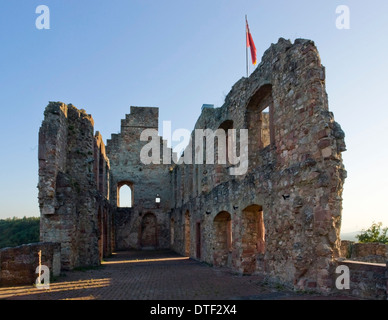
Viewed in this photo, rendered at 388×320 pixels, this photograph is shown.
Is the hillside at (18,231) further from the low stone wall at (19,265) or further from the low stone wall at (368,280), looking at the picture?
the low stone wall at (368,280)

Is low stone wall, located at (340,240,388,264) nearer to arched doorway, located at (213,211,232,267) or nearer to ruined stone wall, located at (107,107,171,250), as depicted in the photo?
arched doorway, located at (213,211,232,267)

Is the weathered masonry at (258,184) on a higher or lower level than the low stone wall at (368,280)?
higher

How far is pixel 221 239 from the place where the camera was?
47.0 feet

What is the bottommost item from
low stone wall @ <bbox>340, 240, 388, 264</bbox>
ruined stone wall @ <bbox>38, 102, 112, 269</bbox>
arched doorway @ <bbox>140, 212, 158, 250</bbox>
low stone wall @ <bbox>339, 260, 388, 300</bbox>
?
arched doorway @ <bbox>140, 212, 158, 250</bbox>

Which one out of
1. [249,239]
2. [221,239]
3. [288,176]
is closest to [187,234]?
[221,239]

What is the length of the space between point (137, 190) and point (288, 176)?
21.4 metres

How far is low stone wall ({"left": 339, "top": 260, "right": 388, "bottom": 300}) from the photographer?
19.5ft

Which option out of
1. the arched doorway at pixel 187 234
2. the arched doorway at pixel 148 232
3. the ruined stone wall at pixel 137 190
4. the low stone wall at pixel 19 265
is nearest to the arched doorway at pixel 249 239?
the low stone wall at pixel 19 265

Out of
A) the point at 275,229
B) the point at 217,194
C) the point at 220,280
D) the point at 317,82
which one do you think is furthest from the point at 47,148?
the point at 317,82

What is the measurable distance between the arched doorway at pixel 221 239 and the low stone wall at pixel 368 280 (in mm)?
7326

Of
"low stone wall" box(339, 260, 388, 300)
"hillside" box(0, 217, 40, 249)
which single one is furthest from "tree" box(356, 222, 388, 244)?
"hillside" box(0, 217, 40, 249)

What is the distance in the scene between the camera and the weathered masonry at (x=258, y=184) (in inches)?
303

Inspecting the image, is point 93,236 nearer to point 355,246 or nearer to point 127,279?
point 127,279

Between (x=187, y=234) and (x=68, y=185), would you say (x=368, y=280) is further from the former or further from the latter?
(x=187, y=234)
